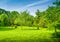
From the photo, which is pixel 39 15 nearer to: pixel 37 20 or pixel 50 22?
pixel 37 20

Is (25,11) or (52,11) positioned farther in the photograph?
(25,11)

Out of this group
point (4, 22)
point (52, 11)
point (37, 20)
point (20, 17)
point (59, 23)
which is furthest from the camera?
point (4, 22)

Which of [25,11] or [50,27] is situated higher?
[25,11]

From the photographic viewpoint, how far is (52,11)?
29312mm

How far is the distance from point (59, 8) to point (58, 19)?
2188 mm

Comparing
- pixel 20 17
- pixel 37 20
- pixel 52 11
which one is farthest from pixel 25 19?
pixel 52 11

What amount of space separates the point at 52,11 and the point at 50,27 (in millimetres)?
3058

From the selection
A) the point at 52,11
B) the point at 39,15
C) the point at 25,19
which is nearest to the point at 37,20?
the point at 39,15

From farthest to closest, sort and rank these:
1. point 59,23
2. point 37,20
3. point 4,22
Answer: point 4,22
point 37,20
point 59,23

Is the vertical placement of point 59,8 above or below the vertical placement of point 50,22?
above

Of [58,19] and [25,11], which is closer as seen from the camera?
[58,19]

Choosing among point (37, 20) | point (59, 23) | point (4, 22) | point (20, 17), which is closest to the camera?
point (59, 23)

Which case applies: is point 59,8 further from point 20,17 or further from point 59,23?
point 20,17

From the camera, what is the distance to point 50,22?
29062mm
